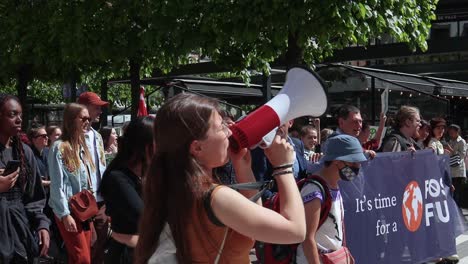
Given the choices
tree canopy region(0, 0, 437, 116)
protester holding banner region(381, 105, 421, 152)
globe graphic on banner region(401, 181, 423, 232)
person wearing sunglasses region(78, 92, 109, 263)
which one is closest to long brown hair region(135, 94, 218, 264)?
person wearing sunglasses region(78, 92, 109, 263)

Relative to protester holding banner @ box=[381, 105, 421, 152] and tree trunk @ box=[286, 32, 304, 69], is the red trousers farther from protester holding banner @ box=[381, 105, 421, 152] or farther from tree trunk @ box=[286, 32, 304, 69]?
tree trunk @ box=[286, 32, 304, 69]

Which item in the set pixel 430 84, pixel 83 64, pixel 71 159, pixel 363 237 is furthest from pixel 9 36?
pixel 430 84

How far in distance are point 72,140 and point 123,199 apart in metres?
2.19

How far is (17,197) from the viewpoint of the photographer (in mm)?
4301

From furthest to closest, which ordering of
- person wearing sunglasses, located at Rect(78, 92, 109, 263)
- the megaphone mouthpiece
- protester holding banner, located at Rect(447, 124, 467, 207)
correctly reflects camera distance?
1. protester holding banner, located at Rect(447, 124, 467, 207)
2. person wearing sunglasses, located at Rect(78, 92, 109, 263)
3. the megaphone mouthpiece

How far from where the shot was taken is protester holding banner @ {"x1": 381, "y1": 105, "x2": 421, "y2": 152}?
23.9ft

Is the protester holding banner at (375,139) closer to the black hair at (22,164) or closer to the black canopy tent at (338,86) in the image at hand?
the black canopy tent at (338,86)

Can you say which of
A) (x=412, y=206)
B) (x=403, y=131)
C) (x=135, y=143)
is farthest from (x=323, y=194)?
(x=403, y=131)

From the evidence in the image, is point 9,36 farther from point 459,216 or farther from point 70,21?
point 459,216

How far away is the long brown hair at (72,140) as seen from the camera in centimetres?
560

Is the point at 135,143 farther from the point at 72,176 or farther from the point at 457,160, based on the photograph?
the point at 457,160

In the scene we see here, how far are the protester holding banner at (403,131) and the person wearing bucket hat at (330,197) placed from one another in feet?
10.2

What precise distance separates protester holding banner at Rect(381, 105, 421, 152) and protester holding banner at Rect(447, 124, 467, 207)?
4.01m

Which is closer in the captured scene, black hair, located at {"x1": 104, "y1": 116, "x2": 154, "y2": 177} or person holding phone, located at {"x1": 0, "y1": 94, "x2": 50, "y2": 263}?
black hair, located at {"x1": 104, "y1": 116, "x2": 154, "y2": 177}
